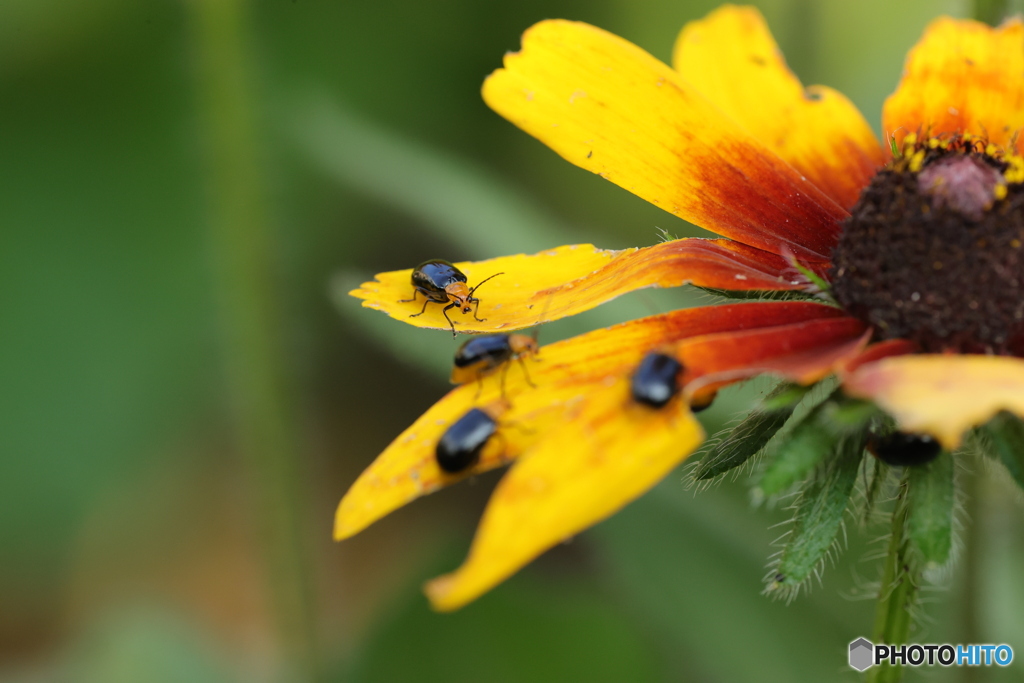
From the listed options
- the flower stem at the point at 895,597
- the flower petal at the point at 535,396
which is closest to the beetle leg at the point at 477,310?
the flower petal at the point at 535,396

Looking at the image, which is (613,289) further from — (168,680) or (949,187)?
(168,680)

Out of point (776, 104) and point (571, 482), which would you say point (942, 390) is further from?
point (776, 104)

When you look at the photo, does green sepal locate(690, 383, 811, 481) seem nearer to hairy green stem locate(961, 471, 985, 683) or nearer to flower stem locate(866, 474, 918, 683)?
flower stem locate(866, 474, 918, 683)

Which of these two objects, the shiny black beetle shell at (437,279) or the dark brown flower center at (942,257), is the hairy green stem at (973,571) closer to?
the dark brown flower center at (942,257)

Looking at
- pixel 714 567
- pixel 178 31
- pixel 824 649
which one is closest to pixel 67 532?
pixel 178 31

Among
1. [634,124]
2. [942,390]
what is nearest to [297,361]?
[634,124]

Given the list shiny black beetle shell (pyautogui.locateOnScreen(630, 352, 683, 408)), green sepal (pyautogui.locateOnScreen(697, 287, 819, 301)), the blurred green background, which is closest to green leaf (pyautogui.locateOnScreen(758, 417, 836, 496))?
shiny black beetle shell (pyautogui.locateOnScreen(630, 352, 683, 408))
